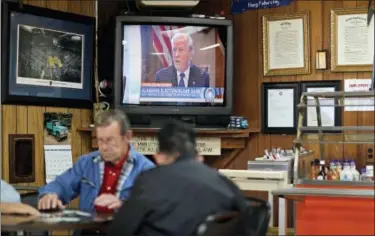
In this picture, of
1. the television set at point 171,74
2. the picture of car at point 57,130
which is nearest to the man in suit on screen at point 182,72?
the television set at point 171,74

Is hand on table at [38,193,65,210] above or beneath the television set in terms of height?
beneath

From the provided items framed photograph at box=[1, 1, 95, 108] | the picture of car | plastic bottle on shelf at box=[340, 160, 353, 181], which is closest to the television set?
framed photograph at box=[1, 1, 95, 108]

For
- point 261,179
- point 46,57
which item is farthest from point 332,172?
point 46,57

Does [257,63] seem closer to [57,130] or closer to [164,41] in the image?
[164,41]

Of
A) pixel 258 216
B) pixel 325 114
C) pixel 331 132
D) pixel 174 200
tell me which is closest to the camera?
pixel 174 200

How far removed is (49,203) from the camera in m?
2.88

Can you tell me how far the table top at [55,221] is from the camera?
7.97ft

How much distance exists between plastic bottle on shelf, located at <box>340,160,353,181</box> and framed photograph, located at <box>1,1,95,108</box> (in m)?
2.49

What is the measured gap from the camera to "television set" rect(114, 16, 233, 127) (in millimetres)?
5141

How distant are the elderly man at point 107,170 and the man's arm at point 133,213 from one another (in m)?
0.51

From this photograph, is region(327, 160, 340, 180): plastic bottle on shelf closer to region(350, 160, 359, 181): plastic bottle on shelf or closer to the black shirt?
region(350, 160, 359, 181): plastic bottle on shelf

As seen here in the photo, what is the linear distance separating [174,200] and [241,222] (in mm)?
318

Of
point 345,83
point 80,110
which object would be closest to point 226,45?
point 345,83

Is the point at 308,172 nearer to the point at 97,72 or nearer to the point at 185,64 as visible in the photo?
the point at 185,64
